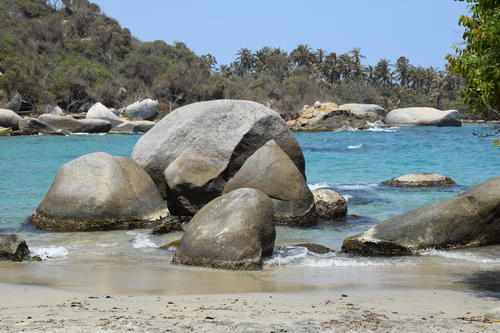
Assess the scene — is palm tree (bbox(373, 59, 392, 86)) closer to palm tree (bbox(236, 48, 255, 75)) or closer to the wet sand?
palm tree (bbox(236, 48, 255, 75))

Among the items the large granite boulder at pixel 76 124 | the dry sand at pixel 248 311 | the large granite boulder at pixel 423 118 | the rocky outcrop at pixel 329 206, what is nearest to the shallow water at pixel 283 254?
the rocky outcrop at pixel 329 206

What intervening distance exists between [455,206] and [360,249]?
1.68m

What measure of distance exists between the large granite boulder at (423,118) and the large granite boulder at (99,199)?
58.4m

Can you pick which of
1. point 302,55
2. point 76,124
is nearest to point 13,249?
point 76,124

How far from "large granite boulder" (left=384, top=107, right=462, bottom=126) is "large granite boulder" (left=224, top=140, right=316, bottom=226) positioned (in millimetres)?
57287

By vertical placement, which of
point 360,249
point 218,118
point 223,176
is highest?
point 218,118

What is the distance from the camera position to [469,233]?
986 centimetres

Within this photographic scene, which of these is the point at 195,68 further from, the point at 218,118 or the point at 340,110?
the point at 218,118

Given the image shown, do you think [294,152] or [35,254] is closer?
[35,254]

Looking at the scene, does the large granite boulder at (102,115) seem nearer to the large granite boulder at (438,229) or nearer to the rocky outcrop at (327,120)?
the rocky outcrop at (327,120)

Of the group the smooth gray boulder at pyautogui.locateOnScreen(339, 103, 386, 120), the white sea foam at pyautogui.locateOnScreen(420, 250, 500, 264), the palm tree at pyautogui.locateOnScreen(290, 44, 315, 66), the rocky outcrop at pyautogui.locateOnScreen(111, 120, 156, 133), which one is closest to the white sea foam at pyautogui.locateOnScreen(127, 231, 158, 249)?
the white sea foam at pyautogui.locateOnScreen(420, 250, 500, 264)

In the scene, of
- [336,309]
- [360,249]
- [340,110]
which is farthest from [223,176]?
[340,110]

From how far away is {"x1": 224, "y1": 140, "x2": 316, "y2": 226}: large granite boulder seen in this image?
1202 cm

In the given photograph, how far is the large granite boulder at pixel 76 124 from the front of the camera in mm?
47062
